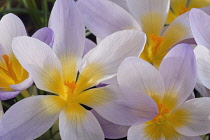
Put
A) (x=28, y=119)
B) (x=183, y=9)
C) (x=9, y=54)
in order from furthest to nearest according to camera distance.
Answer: (x=183, y=9) < (x=9, y=54) < (x=28, y=119)

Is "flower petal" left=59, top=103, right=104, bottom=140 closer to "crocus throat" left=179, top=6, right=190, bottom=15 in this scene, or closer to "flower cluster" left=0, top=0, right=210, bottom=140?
"flower cluster" left=0, top=0, right=210, bottom=140

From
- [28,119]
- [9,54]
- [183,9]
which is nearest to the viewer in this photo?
[28,119]

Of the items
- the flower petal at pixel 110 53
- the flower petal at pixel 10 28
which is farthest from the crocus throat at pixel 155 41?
the flower petal at pixel 10 28

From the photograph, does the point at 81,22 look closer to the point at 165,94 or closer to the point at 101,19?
the point at 101,19

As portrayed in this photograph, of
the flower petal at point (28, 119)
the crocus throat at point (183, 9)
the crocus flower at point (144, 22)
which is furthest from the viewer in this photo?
the crocus throat at point (183, 9)

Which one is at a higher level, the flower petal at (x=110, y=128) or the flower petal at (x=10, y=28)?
the flower petal at (x=10, y=28)

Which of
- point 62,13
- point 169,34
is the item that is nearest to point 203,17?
point 169,34

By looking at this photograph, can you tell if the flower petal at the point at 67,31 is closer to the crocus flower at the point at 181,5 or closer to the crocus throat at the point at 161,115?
the crocus throat at the point at 161,115

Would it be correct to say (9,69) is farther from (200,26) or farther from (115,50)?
(200,26)

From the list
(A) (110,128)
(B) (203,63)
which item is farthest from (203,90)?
(A) (110,128)
